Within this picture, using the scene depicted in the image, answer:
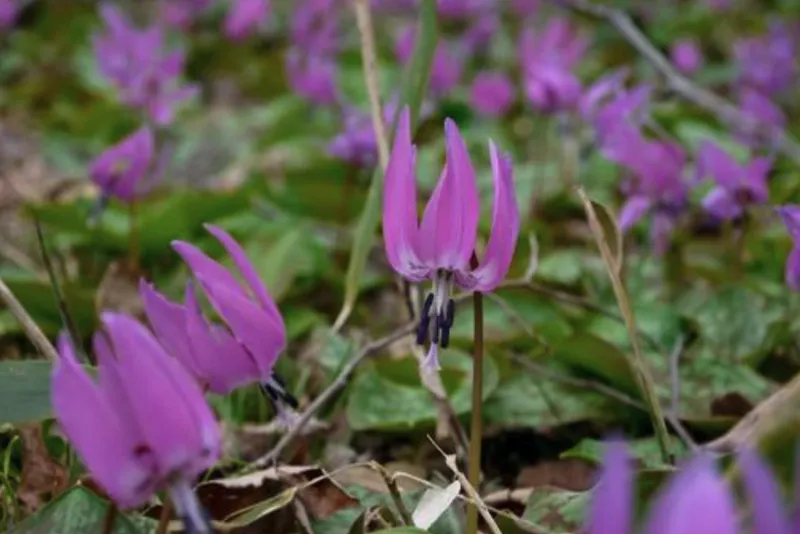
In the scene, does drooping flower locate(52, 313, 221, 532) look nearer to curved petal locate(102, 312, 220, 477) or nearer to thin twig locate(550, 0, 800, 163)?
curved petal locate(102, 312, 220, 477)

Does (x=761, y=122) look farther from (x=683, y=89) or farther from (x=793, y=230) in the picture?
(x=793, y=230)

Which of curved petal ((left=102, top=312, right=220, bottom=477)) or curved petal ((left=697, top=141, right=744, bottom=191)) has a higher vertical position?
curved petal ((left=102, top=312, right=220, bottom=477))

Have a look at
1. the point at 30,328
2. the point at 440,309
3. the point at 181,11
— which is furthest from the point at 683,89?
the point at 181,11

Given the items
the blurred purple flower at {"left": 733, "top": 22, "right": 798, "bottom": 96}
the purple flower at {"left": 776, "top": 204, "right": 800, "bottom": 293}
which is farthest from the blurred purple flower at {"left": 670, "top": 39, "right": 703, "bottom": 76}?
the purple flower at {"left": 776, "top": 204, "right": 800, "bottom": 293}

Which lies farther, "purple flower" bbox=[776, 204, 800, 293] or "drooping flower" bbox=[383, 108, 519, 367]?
"purple flower" bbox=[776, 204, 800, 293]

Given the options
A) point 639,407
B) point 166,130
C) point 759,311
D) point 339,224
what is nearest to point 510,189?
point 639,407

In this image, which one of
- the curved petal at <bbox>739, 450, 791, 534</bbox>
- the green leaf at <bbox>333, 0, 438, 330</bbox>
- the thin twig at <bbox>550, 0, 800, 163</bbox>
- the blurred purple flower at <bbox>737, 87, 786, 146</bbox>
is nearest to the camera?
the curved petal at <bbox>739, 450, 791, 534</bbox>
